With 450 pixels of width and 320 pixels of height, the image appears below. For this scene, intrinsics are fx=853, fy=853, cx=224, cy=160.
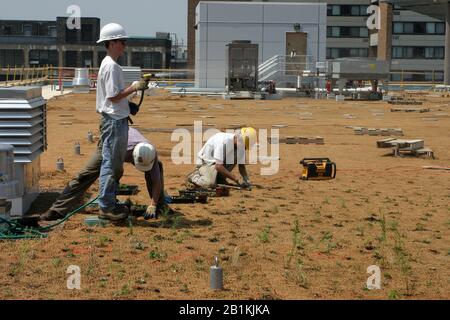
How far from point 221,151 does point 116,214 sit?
2803 millimetres

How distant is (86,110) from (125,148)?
78.7ft

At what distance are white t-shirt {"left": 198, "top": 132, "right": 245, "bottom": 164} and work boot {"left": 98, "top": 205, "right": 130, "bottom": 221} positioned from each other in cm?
267

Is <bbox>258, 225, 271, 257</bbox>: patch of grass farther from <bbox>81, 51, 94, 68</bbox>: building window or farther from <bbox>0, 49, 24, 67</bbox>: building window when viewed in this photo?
<bbox>0, 49, 24, 67</bbox>: building window

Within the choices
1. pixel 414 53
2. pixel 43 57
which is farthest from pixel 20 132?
pixel 414 53

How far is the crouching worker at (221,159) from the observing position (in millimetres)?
11516

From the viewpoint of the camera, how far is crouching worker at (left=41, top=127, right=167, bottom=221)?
9.20 meters

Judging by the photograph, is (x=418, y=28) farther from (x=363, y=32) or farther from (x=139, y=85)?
(x=139, y=85)

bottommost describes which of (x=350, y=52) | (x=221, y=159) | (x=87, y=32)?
(x=221, y=159)

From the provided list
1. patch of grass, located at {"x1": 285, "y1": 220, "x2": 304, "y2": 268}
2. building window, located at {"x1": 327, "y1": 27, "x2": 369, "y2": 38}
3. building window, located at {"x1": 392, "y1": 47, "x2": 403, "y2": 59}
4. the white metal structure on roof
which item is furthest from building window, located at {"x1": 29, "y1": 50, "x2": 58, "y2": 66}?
patch of grass, located at {"x1": 285, "y1": 220, "x2": 304, "y2": 268}

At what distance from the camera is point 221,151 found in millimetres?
11492

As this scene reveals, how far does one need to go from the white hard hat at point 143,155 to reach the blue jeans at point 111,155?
0.29 m

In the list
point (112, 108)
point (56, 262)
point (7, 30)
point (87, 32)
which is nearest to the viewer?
point (56, 262)

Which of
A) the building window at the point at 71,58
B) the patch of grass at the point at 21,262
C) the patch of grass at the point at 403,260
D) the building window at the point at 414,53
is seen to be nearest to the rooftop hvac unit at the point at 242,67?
the patch of grass at the point at 403,260

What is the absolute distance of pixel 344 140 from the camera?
2088cm
